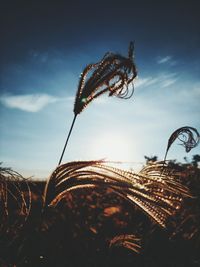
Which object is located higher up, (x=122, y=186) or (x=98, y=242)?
(x=122, y=186)

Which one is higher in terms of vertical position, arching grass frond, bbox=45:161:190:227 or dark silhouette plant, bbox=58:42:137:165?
dark silhouette plant, bbox=58:42:137:165

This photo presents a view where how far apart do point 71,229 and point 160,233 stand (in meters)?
1.11

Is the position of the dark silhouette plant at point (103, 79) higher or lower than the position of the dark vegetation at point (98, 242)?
higher

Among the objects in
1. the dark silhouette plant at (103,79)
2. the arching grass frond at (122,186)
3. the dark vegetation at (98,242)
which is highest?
the dark silhouette plant at (103,79)

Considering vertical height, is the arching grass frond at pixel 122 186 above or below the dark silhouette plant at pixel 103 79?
below

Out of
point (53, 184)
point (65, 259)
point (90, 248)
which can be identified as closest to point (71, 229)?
point (90, 248)

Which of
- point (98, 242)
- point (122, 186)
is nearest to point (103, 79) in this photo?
point (122, 186)

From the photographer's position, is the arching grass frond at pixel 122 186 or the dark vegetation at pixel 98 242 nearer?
the arching grass frond at pixel 122 186

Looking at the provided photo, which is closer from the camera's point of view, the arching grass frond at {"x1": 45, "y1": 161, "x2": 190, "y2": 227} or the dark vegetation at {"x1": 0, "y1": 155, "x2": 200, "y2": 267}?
the arching grass frond at {"x1": 45, "y1": 161, "x2": 190, "y2": 227}

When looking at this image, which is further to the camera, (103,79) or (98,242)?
(98,242)

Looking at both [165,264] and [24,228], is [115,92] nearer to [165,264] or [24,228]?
Answer: [24,228]

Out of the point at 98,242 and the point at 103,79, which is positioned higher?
the point at 103,79

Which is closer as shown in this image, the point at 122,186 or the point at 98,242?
the point at 122,186

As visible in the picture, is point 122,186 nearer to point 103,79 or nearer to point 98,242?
point 103,79
